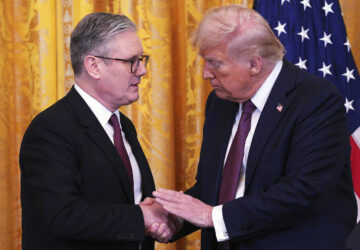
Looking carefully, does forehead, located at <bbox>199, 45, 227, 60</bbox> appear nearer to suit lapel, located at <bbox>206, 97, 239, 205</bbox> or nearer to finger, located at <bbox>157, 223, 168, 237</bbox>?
suit lapel, located at <bbox>206, 97, 239, 205</bbox>

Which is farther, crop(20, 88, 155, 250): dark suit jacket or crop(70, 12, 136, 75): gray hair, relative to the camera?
crop(70, 12, 136, 75): gray hair

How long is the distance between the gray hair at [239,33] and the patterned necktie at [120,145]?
55 cm

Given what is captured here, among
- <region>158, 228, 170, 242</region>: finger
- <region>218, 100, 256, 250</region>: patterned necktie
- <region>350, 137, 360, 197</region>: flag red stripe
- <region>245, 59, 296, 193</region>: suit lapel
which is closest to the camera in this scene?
<region>245, 59, 296, 193</region>: suit lapel

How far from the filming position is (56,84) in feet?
11.7

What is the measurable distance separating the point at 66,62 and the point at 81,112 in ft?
4.62

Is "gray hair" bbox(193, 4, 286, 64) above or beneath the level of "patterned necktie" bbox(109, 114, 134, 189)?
above

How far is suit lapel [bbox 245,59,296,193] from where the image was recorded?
7.11 ft

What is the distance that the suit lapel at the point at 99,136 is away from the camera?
222cm

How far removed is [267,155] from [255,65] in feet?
1.38

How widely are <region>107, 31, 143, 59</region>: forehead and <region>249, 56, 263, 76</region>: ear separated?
1.76 feet

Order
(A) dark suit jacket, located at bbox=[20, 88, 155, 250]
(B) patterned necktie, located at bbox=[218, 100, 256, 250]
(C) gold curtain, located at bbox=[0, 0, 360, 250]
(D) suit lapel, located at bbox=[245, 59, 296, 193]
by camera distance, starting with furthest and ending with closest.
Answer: (C) gold curtain, located at bbox=[0, 0, 360, 250] → (B) patterned necktie, located at bbox=[218, 100, 256, 250] → (D) suit lapel, located at bbox=[245, 59, 296, 193] → (A) dark suit jacket, located at bbox=[20, 88, 155, 250]

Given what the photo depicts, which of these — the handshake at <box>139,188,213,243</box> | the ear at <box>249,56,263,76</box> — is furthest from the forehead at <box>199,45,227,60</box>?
the handshake at <box>139,188,213,243</box>

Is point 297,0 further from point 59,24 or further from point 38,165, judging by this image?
point 38,165

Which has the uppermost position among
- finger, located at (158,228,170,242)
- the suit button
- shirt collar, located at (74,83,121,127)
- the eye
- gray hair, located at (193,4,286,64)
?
gray hair, located at (193,4,286,64)
